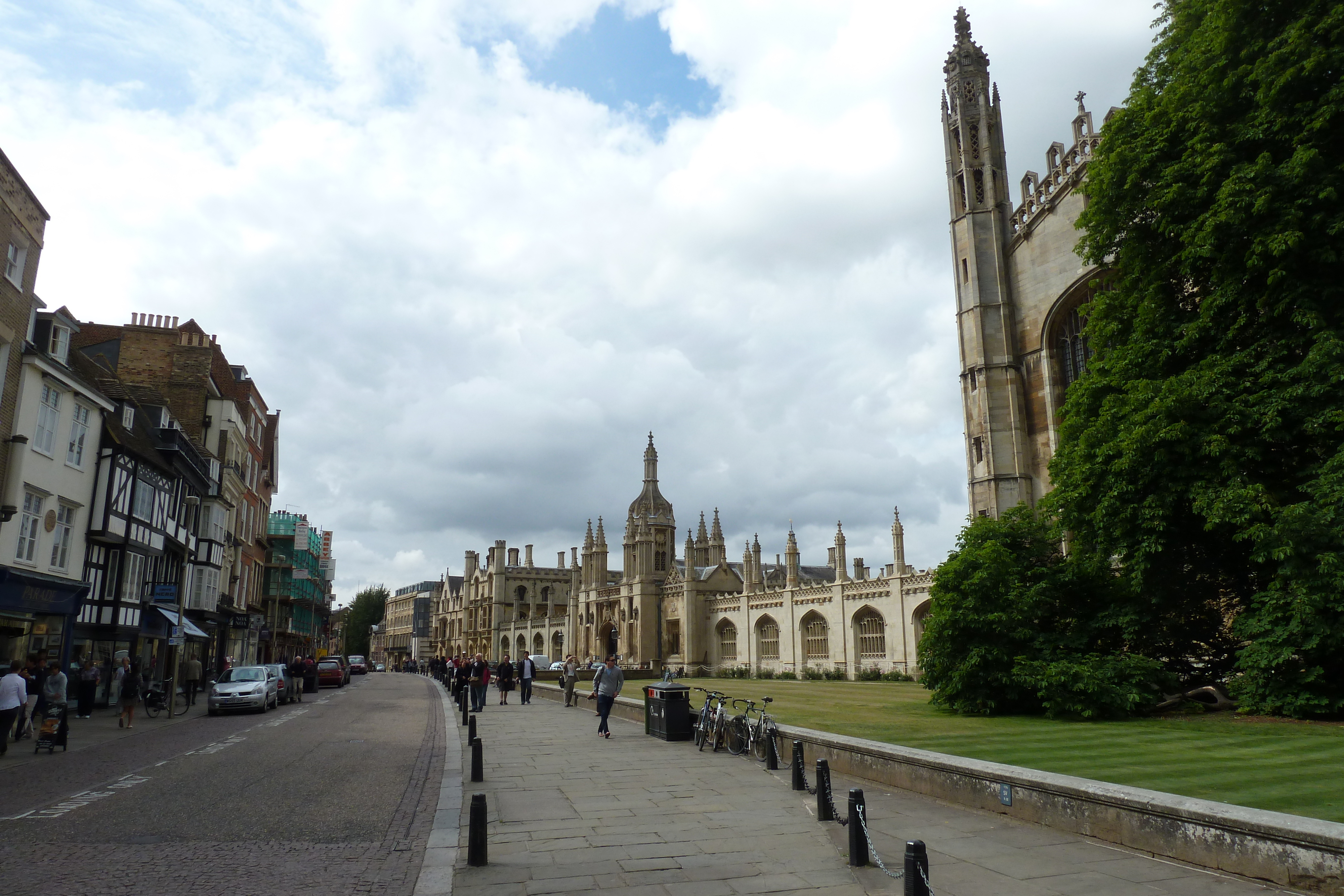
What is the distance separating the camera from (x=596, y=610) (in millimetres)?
69625

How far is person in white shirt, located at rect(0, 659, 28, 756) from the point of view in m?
13.8

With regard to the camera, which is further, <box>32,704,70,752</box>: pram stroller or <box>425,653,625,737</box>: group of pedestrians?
<box>425,653,625,737</box>: group of pedestrians

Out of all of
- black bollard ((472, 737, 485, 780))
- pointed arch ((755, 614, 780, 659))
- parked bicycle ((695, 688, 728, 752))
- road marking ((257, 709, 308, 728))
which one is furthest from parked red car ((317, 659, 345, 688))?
black bollard ((472, 737, 485, 780))

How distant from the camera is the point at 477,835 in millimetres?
6746

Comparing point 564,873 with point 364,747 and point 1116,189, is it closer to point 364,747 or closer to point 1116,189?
point 364,747

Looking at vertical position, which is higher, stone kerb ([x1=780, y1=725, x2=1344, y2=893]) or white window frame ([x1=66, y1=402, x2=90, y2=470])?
white window frame ([x1=66, y1=402, x2=90, y2=470])

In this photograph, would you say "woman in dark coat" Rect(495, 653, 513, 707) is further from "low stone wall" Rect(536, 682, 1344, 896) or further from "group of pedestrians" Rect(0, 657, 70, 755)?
"low stone wall" Rect(536, 682, 1344, 896)

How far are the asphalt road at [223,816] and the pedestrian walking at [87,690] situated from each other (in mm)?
4702

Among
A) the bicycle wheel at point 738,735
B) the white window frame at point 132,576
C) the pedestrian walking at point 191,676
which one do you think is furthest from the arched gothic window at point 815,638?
the bicycle wheel at point 738,735

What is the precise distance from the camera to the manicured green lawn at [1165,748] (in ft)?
26.2

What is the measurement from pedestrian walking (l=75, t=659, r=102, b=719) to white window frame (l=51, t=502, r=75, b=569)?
9.15 ft

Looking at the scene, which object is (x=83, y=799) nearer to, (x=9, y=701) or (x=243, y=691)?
(x=9, y=701)

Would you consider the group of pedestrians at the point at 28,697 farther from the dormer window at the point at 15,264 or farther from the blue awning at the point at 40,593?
the dormer window at the point at 15,264

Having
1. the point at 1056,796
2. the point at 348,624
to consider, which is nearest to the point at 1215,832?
the point at 1056,796
